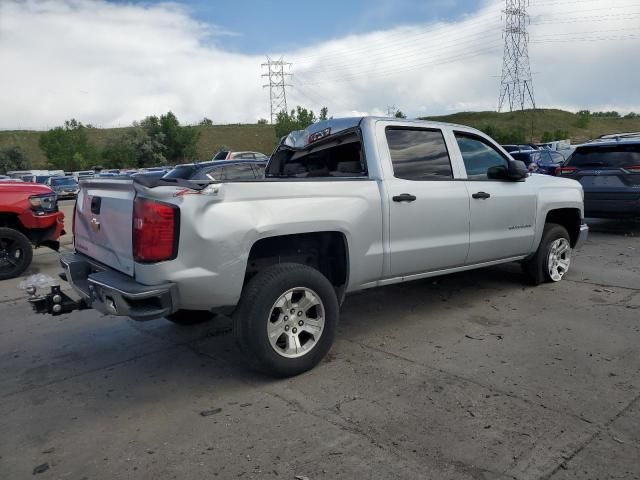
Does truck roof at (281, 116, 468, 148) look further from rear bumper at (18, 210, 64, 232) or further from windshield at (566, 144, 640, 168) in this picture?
windshield at (566, 144, 640, 168)

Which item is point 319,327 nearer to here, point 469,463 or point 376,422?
point 376,422

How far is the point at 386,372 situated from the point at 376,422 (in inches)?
30.6

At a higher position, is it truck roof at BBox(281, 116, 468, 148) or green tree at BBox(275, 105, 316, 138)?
green tree at BBox(275, 105, 316, 138)

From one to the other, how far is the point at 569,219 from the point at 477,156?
196 cm

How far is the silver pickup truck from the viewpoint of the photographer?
139 inches

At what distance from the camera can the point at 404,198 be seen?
458 centimetres

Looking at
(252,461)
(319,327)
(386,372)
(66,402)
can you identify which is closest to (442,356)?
(386,372)

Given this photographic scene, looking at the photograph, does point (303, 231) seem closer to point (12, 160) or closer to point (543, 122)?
point (12, 160)

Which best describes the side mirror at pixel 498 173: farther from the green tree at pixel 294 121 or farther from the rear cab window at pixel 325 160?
the green tree at pixel 294 121

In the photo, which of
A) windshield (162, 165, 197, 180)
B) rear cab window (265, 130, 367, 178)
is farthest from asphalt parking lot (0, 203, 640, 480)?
windshield (162, 165, 197, 180)

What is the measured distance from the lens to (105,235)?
159 inches

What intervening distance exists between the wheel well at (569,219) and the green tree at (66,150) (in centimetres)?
6941

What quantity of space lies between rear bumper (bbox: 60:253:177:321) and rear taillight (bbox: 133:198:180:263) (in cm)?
20

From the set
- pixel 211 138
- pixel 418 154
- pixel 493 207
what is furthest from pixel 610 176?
pixel 211 138
